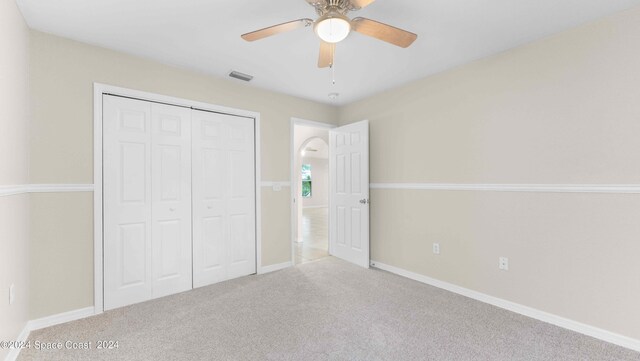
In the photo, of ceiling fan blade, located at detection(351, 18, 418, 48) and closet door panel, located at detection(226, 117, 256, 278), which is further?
closet door panel, located at detection(226, 117, 256, 278)

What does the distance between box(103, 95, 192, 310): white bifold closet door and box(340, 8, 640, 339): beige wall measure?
270cm

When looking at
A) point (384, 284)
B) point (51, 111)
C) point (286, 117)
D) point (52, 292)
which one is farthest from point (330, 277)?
point (51, 111)

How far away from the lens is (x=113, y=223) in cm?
260

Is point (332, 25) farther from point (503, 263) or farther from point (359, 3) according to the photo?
point (503, 263)

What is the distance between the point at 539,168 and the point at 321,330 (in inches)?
93.2

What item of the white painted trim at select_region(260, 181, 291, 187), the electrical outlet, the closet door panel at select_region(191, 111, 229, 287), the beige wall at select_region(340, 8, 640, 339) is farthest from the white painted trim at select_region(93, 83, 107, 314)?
the electrical outlet

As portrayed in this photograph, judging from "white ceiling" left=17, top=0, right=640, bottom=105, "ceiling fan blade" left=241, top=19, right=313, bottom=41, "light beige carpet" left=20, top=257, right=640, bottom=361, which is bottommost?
"light beige carpet" left=20, top=257, right=640, bottom=361

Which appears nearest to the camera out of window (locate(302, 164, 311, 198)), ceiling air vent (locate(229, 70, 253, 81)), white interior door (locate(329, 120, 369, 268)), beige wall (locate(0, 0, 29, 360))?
beige wall (locate(0, 0, 29, 360))

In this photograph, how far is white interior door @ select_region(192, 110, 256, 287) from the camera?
315cm

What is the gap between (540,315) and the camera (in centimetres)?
238

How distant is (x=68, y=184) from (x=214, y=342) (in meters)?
1.87

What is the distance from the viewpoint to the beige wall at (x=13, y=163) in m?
1.65

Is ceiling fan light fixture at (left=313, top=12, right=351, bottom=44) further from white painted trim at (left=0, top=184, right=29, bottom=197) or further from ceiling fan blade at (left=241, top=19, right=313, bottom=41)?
white painted trim at (left=0, top=184, right=29, bottom=197)

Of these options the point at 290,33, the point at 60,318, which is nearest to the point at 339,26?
the point at 290,33
